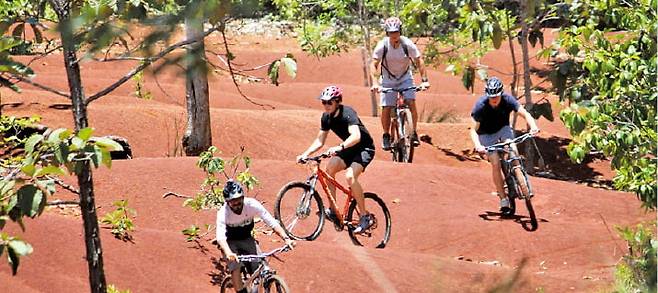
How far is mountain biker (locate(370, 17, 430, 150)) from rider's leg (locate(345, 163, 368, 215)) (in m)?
2.65

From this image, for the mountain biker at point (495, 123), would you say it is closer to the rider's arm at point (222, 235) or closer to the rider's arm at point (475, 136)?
the rider's arm at point (475, 136)

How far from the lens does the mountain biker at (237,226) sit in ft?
29.2

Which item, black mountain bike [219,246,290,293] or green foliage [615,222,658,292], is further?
black mountain bike [219,246,290,293]

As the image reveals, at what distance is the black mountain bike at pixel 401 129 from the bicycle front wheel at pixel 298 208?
9.48 ft

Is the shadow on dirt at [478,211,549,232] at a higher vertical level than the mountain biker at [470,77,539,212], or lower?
lower

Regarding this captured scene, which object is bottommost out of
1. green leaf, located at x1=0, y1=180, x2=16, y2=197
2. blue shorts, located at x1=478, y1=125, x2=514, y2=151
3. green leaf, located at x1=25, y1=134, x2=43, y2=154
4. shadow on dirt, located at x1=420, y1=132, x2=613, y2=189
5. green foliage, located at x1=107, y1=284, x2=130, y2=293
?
shadow on dirt, located at x1=420, y1=132, x2=613, y2=189

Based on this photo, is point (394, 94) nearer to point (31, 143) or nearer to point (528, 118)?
point (528, 118)

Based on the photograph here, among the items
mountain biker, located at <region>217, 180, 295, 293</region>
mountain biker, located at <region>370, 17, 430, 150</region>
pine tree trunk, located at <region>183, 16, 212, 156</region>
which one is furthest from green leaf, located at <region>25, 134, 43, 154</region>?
pine tree trunk, located at <region>183, 16, 212, 156</region>

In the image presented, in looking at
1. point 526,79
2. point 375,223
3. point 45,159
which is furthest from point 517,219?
point 45,159

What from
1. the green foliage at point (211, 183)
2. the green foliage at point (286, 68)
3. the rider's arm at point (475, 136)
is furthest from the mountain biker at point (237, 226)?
the rider's arm at point (475, 136)

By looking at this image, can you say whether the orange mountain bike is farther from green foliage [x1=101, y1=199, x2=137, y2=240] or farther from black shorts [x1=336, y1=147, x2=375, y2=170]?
green foliage [x1=101, y1=199, x2=137, y2=240]

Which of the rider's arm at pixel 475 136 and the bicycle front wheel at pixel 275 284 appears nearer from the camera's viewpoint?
the bicycle front wheel at pixel 275 284

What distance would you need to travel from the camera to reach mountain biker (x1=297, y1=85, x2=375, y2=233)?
10688 mm

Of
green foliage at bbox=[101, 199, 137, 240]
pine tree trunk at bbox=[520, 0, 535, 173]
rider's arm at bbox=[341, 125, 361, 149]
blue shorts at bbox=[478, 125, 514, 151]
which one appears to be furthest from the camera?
pine tree trunk at bbox=[520, 0, 535, 173]
